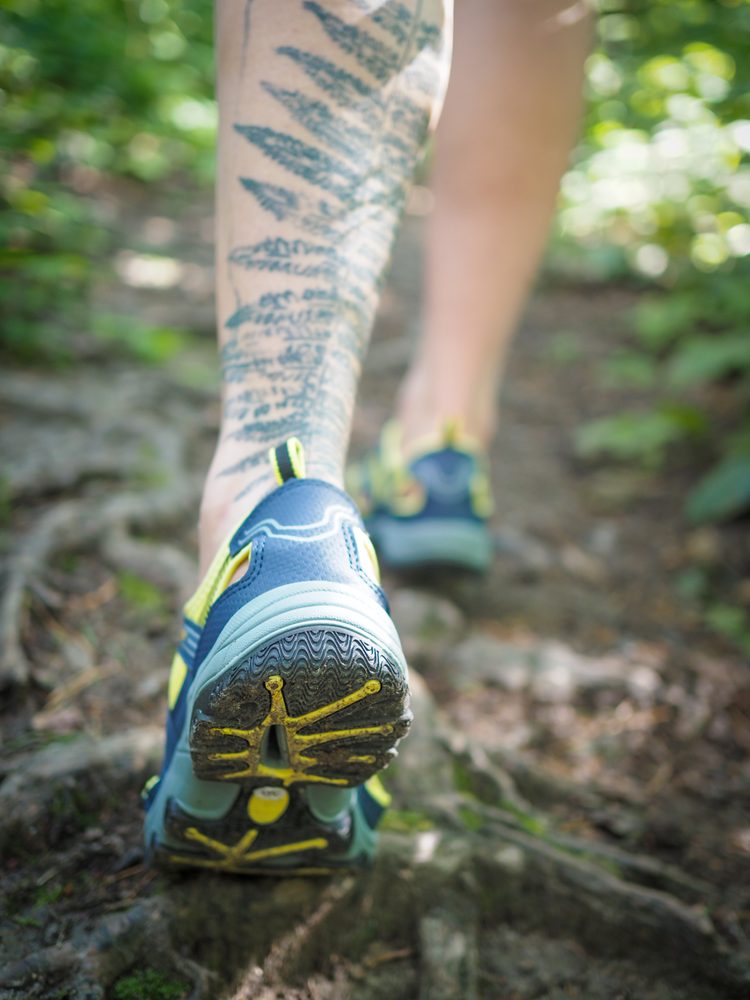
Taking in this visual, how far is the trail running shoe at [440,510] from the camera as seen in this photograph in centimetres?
191

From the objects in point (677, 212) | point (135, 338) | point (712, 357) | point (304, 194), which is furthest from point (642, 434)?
point (677, 212)

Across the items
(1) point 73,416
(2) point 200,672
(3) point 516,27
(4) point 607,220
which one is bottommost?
(1) point 73,416

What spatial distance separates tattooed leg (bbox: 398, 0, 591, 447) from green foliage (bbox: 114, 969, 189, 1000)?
1347 mm

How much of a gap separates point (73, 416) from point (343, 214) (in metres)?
1.48

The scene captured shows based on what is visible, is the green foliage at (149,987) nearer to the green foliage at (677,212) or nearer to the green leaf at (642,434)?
the green foliage at (677,212)

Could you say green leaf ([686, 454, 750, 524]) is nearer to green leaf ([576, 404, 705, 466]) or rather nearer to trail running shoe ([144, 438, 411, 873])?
green leaf ([576, 404, 705, 466])

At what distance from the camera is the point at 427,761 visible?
134 cm

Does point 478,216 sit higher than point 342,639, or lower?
higher

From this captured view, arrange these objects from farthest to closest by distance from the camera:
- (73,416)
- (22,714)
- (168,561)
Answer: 1. (73,416)
2. (168,561)
3. (22,714)

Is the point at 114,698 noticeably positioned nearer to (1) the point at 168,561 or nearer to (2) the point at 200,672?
(1) the point at 168,561

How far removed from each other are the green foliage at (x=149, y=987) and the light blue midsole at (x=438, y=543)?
1112 mm

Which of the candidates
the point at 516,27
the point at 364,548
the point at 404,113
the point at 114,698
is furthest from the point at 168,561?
the point at 516,27

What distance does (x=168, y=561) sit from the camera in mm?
1748

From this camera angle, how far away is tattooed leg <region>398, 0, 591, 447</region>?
5.96 feet
